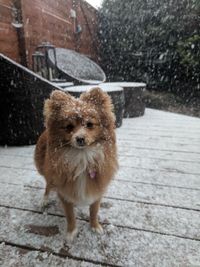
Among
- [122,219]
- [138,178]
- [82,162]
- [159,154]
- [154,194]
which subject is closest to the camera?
[82,162]

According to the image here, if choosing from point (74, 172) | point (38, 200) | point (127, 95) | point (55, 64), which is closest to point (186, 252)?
point (74, 172)

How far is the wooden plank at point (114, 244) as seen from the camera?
1382mm

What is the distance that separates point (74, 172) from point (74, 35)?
607 cm

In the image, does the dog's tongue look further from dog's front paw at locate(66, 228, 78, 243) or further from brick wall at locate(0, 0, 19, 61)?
brick wall at locate(0, 0, 19, 61)

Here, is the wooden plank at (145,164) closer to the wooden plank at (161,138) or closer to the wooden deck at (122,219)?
the wooden deck at (122,219)

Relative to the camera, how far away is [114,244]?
58.9 inches

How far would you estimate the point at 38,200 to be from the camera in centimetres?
195

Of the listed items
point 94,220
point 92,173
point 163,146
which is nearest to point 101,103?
point 92,173

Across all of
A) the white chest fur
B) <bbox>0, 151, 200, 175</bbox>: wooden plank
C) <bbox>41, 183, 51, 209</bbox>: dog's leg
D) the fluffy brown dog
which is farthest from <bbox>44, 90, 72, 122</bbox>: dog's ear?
<bbox>0, 151, 200, 175</bbox>: wooden plank

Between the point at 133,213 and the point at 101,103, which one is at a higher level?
the point at 101,103

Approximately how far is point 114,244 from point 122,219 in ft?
0.74

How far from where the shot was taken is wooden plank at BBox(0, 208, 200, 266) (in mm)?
1382

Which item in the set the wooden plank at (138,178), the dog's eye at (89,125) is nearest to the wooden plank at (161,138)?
the wooden plank at (138,178)

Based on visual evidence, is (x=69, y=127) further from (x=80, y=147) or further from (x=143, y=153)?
(x=143, y=153)
